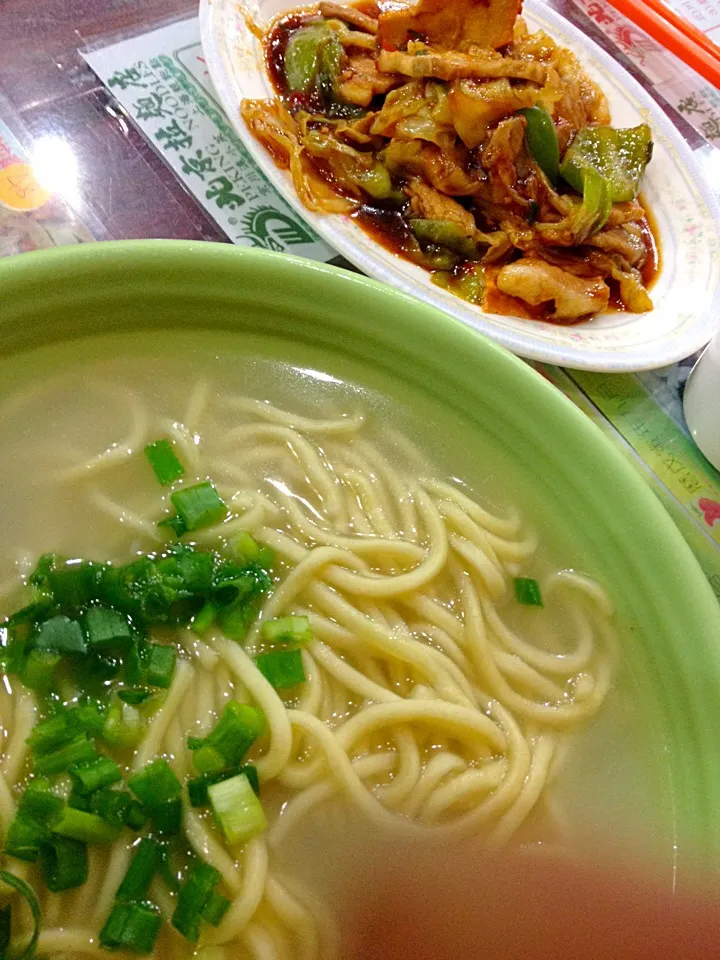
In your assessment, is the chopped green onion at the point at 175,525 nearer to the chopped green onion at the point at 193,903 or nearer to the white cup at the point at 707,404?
the chopped green onion at the point at 193,903

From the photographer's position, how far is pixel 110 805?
1086 millimetres

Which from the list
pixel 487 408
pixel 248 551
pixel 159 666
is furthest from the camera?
pixel 487 408

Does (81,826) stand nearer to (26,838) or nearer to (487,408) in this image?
(26,838)

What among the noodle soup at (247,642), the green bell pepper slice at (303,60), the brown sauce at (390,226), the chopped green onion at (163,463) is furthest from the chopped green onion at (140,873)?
the green bell pepper slice at (303,60)

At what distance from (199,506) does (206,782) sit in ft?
1.54

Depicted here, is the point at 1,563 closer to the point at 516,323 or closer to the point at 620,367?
the point at 516,323

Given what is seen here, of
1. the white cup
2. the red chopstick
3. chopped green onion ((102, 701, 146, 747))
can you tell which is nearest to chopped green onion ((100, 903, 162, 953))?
chopped green onion ((102, 701, 146, 747))

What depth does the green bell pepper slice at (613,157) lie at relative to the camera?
92.2 inches

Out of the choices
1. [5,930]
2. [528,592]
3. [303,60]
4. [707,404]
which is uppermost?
[303,60]

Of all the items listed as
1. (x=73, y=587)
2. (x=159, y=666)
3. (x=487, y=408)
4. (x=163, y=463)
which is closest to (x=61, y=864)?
(x=159, y=666)

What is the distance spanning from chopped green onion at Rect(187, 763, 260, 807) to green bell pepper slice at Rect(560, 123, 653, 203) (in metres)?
1.97

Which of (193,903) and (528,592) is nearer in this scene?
(193,903)

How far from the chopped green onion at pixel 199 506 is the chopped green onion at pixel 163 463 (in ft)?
0.13

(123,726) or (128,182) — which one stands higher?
(128,182)
